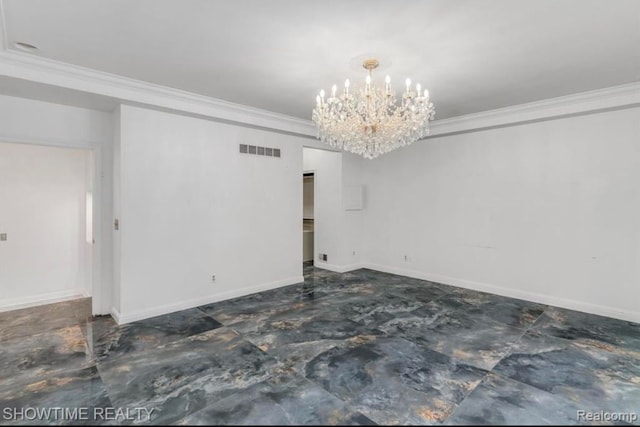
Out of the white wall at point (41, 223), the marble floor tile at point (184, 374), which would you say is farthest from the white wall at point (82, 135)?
the marble floor tile at point (184, 374)

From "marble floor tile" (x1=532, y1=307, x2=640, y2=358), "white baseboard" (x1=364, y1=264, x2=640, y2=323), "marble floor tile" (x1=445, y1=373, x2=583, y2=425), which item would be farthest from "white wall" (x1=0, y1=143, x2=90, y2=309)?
"marble floor tile" (x1=532, y1=307, x2=640, y2=358)

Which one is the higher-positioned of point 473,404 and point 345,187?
point 345,187

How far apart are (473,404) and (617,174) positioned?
376 centimetres

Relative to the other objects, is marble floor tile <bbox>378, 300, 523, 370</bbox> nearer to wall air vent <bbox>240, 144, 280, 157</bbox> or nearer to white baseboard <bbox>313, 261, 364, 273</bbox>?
white baseboard <bbox>313, 261, 364, 273</bbox>

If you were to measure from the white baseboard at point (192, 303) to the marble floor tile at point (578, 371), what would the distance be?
11.2ft

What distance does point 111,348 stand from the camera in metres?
3.07

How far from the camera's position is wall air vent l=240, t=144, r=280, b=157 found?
15.7 ft

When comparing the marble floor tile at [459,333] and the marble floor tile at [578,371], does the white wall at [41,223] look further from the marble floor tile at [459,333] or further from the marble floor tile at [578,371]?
the marble floor tile at [578,371]

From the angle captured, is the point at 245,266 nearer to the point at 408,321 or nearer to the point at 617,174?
the point at 408,321

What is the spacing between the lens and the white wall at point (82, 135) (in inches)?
135

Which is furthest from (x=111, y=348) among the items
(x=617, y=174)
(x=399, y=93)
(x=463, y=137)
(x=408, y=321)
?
(x=617, y=174)

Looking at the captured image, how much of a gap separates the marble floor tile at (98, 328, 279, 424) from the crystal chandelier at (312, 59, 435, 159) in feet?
7.75

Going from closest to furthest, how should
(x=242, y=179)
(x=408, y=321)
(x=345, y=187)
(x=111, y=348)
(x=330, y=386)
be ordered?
1. (x=330, y=386)
2. (x=111, y=348)
3. (x=408, y=321)
4. (x=242, y=179)
5. (x=345, y=187)

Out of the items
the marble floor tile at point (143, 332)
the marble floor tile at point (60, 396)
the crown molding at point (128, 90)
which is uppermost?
the crown molding at point (128, 90)
